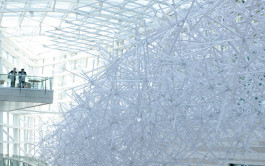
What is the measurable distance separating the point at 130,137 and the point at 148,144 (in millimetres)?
764

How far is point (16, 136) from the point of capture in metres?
46.8

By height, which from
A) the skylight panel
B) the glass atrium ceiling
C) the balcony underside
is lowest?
the balcony underside

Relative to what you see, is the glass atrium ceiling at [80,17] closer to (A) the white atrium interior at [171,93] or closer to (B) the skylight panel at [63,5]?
(B) the skylight panel at [63,5]

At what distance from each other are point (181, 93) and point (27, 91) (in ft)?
48.5

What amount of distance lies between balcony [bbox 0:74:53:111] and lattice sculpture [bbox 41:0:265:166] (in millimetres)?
7831

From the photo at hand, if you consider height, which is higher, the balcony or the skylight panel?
the skylight panel

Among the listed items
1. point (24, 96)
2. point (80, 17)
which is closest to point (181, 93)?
point (24, 96)

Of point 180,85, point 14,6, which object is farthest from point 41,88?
point 180,85

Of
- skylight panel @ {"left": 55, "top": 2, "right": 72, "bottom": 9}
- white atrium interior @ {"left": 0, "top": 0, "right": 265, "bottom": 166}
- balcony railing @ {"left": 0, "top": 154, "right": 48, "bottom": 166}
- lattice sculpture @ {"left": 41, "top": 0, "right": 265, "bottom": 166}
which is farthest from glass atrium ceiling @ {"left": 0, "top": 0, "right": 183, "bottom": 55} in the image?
→ lattice sculpture @ {"left": 41, "top": 0, "right": 265, "bottom": 166}

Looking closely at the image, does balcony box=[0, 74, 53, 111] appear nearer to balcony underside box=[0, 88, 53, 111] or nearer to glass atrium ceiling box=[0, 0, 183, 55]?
balcony underside box=[0, 88, 53, 111]

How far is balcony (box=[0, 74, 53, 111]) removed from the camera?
24.2m

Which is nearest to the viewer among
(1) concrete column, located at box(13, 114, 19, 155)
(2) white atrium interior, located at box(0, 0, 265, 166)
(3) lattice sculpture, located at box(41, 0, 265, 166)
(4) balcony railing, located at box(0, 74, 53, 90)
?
(2) white atrium interior, located at box(0, 0, 265, 166)

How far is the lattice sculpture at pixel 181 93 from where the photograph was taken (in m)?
10.4

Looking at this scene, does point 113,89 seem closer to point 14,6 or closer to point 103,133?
point 103,133
